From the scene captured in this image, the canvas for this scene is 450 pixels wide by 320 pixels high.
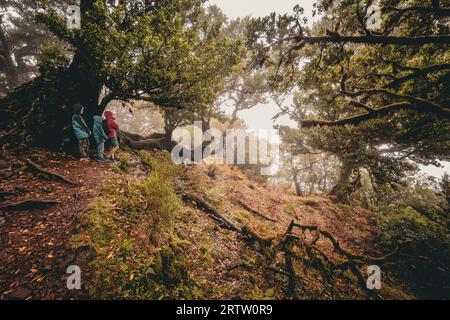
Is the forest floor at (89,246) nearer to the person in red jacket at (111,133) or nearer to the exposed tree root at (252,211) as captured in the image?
the exposed tree root at (252,211)

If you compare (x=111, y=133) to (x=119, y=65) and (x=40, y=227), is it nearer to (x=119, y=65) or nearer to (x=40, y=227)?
(x=119, y=65)

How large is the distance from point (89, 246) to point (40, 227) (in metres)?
1.57

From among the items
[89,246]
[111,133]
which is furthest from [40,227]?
[111,133]

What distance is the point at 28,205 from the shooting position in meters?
5.41

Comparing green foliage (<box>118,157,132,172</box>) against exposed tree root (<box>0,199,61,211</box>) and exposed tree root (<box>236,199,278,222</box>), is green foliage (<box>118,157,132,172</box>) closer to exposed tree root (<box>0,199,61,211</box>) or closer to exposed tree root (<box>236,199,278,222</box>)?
exposed tree root (<box>0,199,61,211</box>)

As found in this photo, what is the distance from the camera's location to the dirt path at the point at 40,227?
12.1ft

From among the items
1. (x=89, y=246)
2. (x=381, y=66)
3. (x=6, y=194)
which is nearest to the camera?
(x=89, y=246)

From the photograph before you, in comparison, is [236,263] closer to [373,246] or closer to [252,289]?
[252,289]

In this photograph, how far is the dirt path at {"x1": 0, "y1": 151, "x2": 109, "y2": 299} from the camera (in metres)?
3.69

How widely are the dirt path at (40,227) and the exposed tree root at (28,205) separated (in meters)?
0.11

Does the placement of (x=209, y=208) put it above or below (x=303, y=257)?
above

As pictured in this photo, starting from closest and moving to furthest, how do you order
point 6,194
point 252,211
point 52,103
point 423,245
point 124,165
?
point 6,194 < point 124,165 < point 52,103 < point 423,245 < point 252,211

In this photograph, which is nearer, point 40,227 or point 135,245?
point 40,227

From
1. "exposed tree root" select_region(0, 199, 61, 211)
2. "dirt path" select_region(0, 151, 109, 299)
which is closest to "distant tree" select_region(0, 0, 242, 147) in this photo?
"dirt path" select_region(0, 151, 109, 299)
